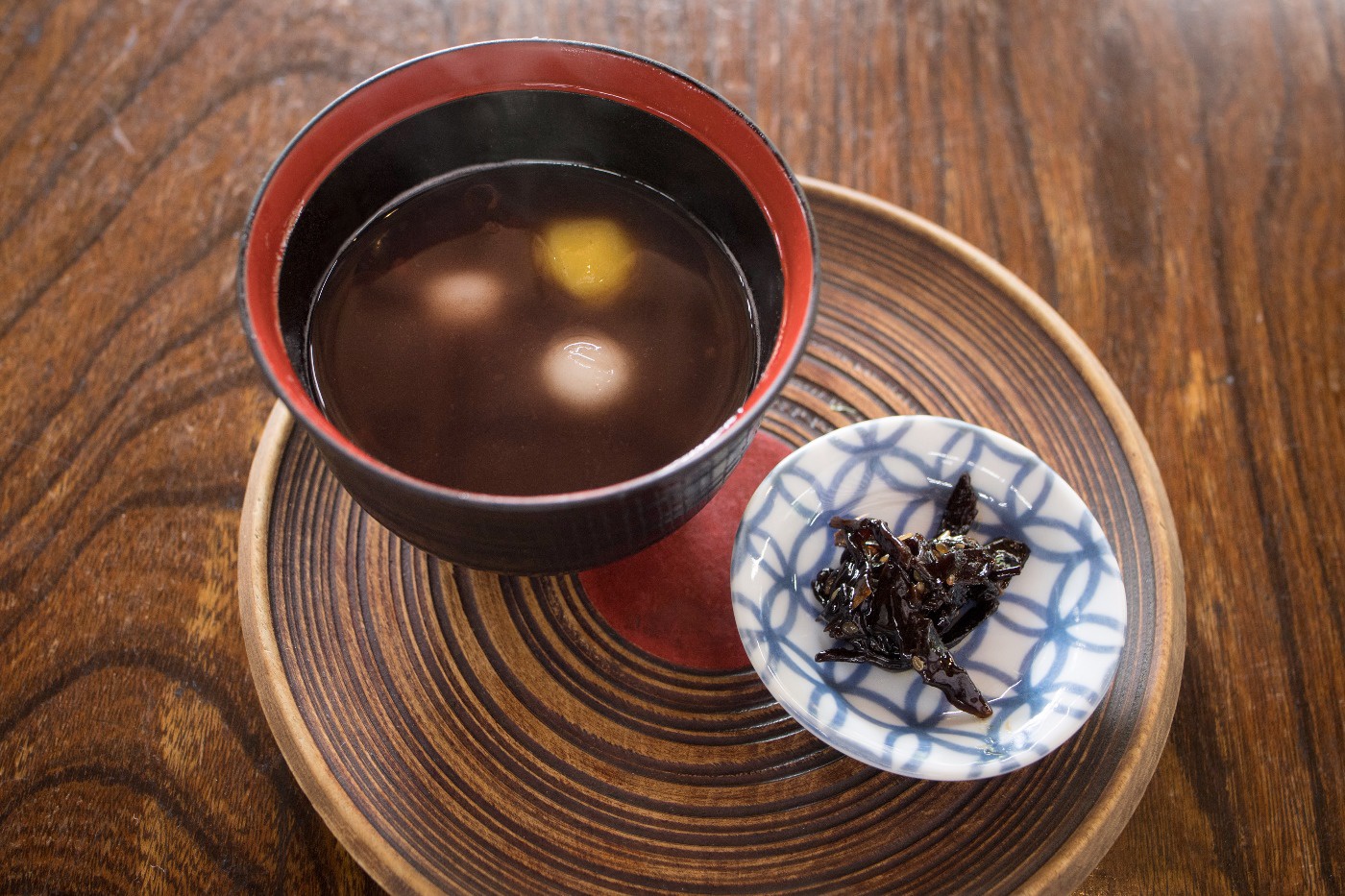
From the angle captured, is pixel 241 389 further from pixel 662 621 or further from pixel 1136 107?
pixel 1136 107

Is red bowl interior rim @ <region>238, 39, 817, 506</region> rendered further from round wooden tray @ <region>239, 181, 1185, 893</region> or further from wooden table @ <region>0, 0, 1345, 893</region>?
wooden table @ <region>0, 0, 1345, 893</region>

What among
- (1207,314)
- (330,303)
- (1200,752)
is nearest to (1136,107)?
(1207,314)

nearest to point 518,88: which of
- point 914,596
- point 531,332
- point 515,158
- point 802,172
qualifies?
point 515,158

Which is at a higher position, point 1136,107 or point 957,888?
point 1136,107

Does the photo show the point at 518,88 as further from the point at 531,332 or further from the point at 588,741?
the point at 588,741

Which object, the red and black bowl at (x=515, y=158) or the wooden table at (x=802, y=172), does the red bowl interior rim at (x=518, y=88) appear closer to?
the red and black bowl at (x=515, y=158)

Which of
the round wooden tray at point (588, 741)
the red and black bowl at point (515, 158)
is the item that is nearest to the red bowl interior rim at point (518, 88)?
the red and black bowl at point (515, 158)
